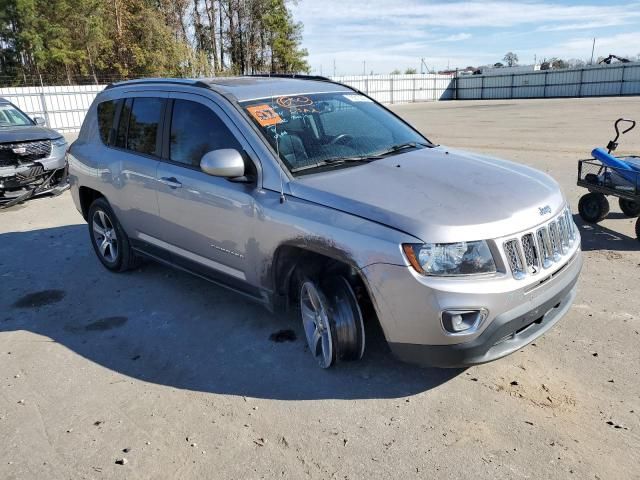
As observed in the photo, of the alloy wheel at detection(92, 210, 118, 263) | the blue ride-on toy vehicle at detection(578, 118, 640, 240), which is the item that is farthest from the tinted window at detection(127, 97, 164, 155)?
the blue ride-on toy vehicle at detection(578, 118, 640, 240)

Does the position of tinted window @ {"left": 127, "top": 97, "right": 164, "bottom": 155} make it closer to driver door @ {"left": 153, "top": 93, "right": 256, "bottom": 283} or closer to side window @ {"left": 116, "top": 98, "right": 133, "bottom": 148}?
side window @ {"left": 116, "top": 98, "right": 133, "bottom": 148}

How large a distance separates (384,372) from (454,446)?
2.52ft

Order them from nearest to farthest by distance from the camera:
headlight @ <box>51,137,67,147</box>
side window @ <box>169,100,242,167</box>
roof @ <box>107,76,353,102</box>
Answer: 1. side window @ <box>169,100,242,167</box>
2. roof @ <box>107,76,353,102</box>
3. headlight @ <box>51,137,67,147</box>

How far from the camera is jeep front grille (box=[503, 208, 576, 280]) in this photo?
9.39 ft

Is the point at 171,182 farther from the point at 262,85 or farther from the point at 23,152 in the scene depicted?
the point at 23,152

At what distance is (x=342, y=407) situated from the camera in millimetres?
3111

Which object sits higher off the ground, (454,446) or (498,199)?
(498,199)

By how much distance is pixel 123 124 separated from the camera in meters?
5.00

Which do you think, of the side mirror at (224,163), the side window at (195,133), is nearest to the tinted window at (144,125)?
the side window at (195,133)

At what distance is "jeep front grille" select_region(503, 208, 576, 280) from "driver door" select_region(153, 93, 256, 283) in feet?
5.62

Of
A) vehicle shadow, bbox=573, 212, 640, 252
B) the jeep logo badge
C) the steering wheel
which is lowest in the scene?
vehicle shadow, bbox=573, 212, 640, 252

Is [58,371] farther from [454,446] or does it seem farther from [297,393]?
[454,446]

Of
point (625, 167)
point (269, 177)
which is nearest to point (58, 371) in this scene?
point (269, 177)

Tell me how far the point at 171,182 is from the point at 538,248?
2815 millimetres
